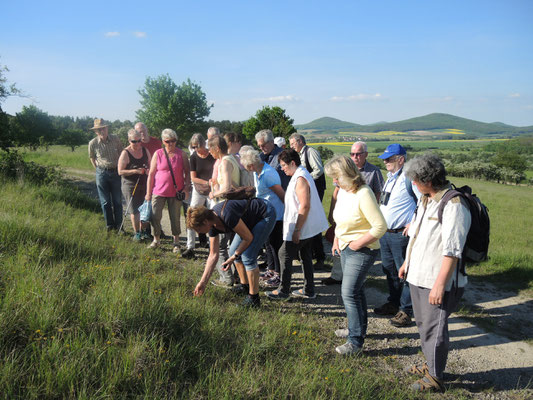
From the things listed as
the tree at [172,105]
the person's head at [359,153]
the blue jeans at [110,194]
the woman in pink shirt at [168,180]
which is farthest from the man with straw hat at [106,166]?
the tree at [172,105]

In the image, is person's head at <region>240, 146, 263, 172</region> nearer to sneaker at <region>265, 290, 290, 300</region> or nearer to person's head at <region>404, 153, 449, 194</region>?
sneaker at <region>265, 290, 290, 300</region>

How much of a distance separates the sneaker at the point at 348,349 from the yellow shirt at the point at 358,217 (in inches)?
39.1

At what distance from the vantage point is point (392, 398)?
8.64 ft

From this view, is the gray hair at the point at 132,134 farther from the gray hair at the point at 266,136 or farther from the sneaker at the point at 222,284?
the sneaker at the point at 222,284

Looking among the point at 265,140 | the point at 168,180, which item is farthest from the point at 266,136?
the point at 168,180

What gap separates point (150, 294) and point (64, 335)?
893 millimetres

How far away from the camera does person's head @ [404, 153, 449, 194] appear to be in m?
2.64

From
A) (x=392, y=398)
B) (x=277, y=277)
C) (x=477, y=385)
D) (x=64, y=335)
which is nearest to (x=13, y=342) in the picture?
(x=64, y=335)

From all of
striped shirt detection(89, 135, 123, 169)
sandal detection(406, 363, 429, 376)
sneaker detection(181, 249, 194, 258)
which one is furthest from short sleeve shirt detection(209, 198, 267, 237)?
striped shirt detection(89, 135, 123, 169)

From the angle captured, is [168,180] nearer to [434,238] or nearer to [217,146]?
[217,146]

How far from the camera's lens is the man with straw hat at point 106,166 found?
6.46m

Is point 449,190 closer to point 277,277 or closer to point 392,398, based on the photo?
point 392,398

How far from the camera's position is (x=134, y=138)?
20.3ft

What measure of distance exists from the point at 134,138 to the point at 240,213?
3615 millimetres
